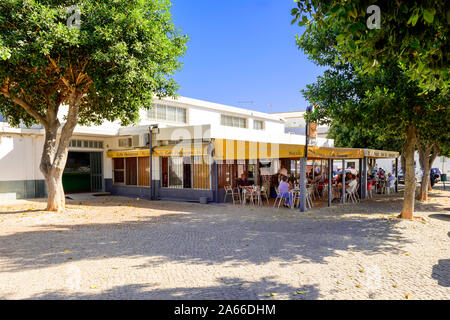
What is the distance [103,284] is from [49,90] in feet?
30.6

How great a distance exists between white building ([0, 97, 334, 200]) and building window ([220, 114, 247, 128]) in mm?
5752

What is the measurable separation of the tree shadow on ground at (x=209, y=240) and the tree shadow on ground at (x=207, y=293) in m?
1.01

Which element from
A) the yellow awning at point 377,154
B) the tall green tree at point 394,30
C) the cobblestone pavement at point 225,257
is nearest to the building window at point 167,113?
the cobblestone pavement at point 225,257

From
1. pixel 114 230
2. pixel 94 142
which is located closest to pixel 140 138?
pixel 94 142

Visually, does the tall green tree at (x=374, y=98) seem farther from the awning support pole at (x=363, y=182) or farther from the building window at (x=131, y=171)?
the building window at (x=131, y=171)

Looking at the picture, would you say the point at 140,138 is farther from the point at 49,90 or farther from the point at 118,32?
the point at 118,32

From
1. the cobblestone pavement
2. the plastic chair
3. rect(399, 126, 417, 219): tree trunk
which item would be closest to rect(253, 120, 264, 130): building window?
the plastic chair

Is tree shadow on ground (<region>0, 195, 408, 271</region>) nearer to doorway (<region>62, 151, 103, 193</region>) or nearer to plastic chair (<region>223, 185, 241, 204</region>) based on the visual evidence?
plastic chair (<region>223, 185, 241, 204</region>)

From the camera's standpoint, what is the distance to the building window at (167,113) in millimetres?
21047

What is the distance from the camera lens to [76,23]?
9430mm

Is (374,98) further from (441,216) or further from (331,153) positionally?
(441,216)

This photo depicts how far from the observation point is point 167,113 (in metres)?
22.0

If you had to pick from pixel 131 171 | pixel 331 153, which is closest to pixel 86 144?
pixel 131 171

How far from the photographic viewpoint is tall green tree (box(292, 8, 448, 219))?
27.7 ft
